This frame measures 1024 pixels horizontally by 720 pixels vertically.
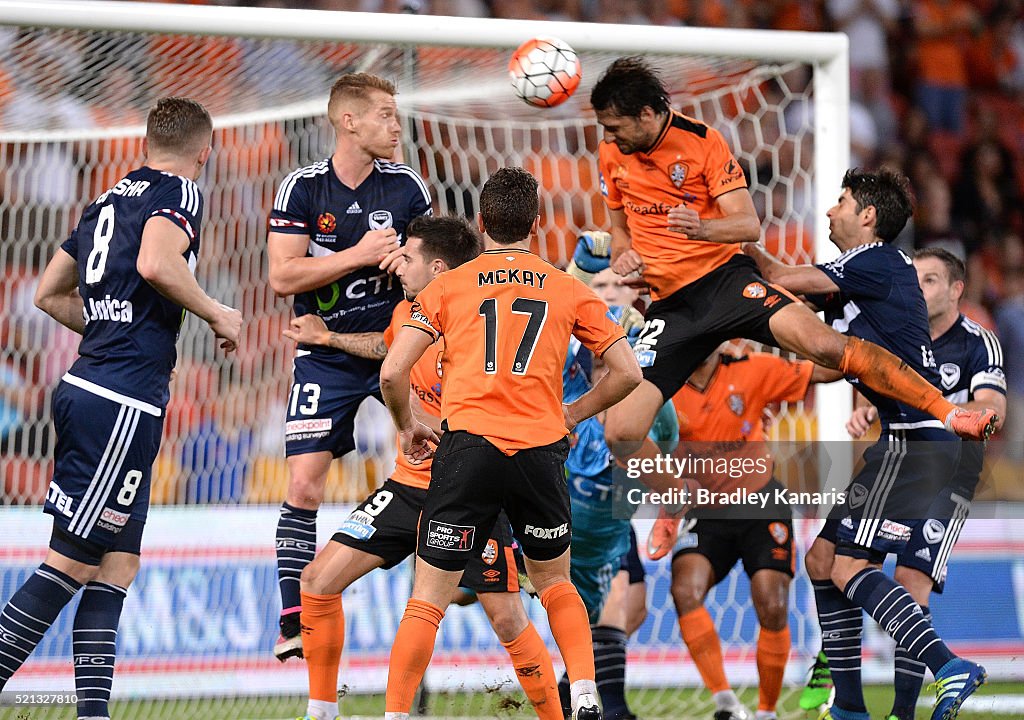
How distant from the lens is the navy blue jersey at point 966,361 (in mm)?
6172

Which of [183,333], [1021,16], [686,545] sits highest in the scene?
[1021,16]

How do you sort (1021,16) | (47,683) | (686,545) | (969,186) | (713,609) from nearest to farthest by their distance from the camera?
(686,545), (47,683), (713,609), (969,186), (1021,16)

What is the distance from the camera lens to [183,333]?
8203mm

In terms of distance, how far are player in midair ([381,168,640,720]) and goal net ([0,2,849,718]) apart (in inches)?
80.8

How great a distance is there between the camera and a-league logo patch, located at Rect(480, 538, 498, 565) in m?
4.97

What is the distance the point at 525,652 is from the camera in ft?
15.8

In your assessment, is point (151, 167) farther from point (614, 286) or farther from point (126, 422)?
point (614, 286)

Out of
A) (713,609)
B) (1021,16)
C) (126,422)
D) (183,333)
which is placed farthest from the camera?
(1021,16)

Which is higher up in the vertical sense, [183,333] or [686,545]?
[183,333]

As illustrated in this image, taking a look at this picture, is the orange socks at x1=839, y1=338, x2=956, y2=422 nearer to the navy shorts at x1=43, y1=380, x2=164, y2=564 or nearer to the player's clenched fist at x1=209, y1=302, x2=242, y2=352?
the player's clenched fist at x1=209, y1=302, x2=242, y2=352

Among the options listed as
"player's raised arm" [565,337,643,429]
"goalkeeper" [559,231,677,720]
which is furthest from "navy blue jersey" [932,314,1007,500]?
"player's raised arm" [565,337,643,429]

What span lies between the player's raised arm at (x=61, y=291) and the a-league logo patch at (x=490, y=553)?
6.69 ft

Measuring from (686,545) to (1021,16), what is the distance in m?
10.5

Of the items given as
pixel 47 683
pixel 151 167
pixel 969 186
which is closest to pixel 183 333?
pixel 47 683
